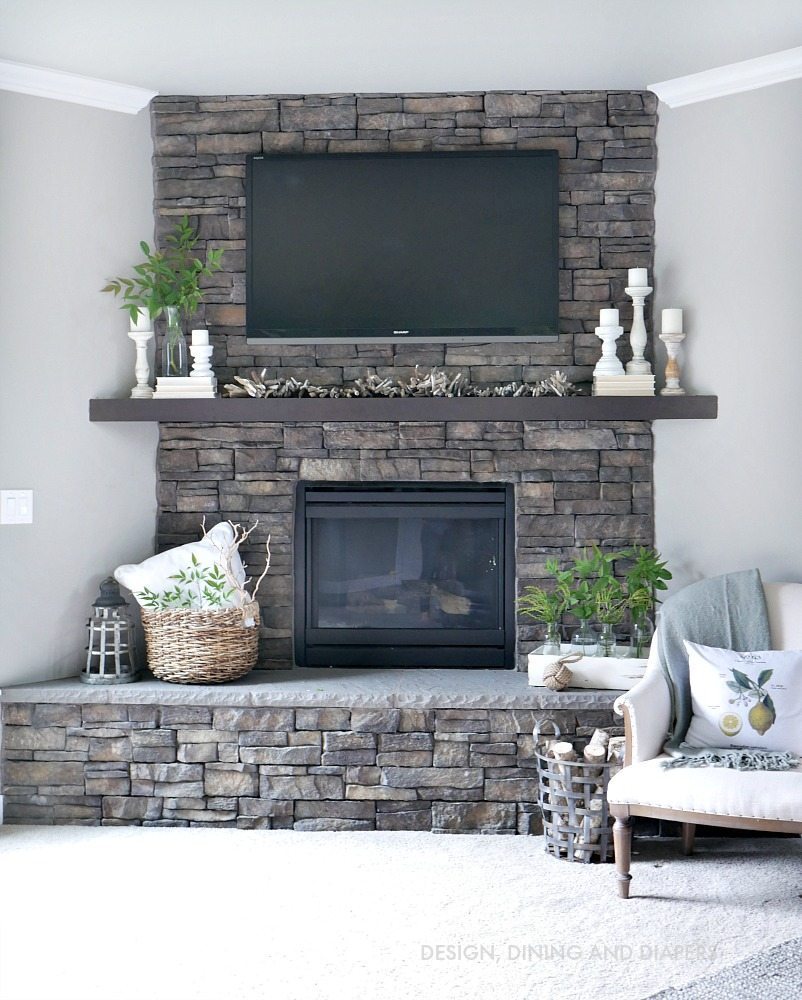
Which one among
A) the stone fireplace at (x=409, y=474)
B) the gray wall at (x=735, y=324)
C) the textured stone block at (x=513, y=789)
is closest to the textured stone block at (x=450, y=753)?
the textured stone block at (x=513, y=789)

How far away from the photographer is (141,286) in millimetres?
3818

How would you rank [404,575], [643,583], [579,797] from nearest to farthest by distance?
[579,797]
[643,583]
[404,575]

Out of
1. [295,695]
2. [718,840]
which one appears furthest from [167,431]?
[718,840]

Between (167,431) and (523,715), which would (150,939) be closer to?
(523,715)

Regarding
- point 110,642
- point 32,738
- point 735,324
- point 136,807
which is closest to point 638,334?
point 735,324

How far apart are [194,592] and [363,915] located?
1317 mm

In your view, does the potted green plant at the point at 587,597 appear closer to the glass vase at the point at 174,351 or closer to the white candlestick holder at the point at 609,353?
the white candlestick holder at the point at 609,353

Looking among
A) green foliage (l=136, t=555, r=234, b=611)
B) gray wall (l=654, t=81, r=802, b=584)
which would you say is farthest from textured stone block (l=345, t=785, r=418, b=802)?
gray wall (l=654, t=81, r=802, b=584)

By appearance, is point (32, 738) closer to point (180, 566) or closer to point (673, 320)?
point (180, 566)

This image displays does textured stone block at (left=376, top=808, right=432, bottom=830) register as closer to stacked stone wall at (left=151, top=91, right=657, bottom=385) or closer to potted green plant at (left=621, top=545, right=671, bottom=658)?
potted green plant at (left=621, top=545, right=671, bottom=658)

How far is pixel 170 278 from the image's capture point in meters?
3.79

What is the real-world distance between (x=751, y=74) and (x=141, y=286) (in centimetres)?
220

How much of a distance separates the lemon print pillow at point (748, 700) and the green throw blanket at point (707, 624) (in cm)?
7

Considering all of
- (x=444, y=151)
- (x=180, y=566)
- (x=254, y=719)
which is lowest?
(x=254, y=719)
